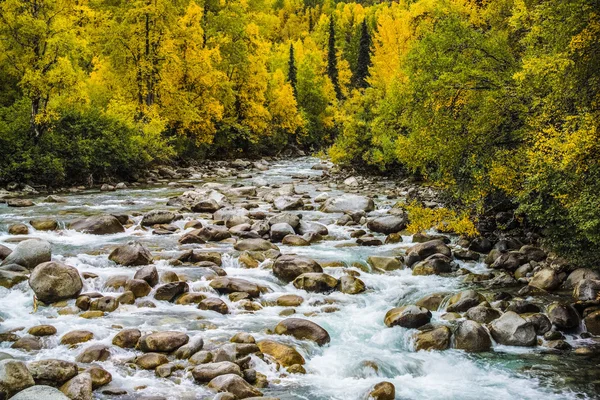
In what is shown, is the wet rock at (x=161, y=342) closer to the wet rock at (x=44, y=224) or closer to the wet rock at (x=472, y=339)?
the wet rock at (x=472, y=339)

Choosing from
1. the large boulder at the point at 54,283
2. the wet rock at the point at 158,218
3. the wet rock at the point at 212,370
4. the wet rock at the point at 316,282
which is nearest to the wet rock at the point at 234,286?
the wet rock at the point at 316,282

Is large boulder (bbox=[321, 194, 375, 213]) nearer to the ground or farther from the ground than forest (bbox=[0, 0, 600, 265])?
nearer to the ground

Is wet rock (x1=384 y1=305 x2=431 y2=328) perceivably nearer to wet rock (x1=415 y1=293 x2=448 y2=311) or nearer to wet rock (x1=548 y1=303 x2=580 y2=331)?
wet rock (x1=415 y1=293 x2=448 y2=311)

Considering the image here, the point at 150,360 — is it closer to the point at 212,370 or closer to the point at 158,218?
the point at 212,370

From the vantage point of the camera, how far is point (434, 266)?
41.3 ft

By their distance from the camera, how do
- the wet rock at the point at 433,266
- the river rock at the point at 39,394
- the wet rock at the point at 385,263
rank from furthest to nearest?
the wet rock at the point at 385,263, the wet rock at the point at 433,266, the river rock at the point at 39,394

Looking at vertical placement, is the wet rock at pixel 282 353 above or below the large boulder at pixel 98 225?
below

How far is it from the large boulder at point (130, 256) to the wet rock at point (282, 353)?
5149mm

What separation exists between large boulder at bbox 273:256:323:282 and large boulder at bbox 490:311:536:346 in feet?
13.9

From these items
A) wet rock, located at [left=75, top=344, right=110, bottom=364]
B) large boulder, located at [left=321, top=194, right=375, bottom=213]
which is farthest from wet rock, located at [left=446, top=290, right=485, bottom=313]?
large boulder, located at [left=321, top=194, right=375, bottom=213]

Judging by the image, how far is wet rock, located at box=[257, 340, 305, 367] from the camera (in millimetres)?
8133

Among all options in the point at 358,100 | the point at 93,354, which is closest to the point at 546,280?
the point at 93,354

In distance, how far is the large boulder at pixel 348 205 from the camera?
19453mm

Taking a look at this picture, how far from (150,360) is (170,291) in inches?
109
